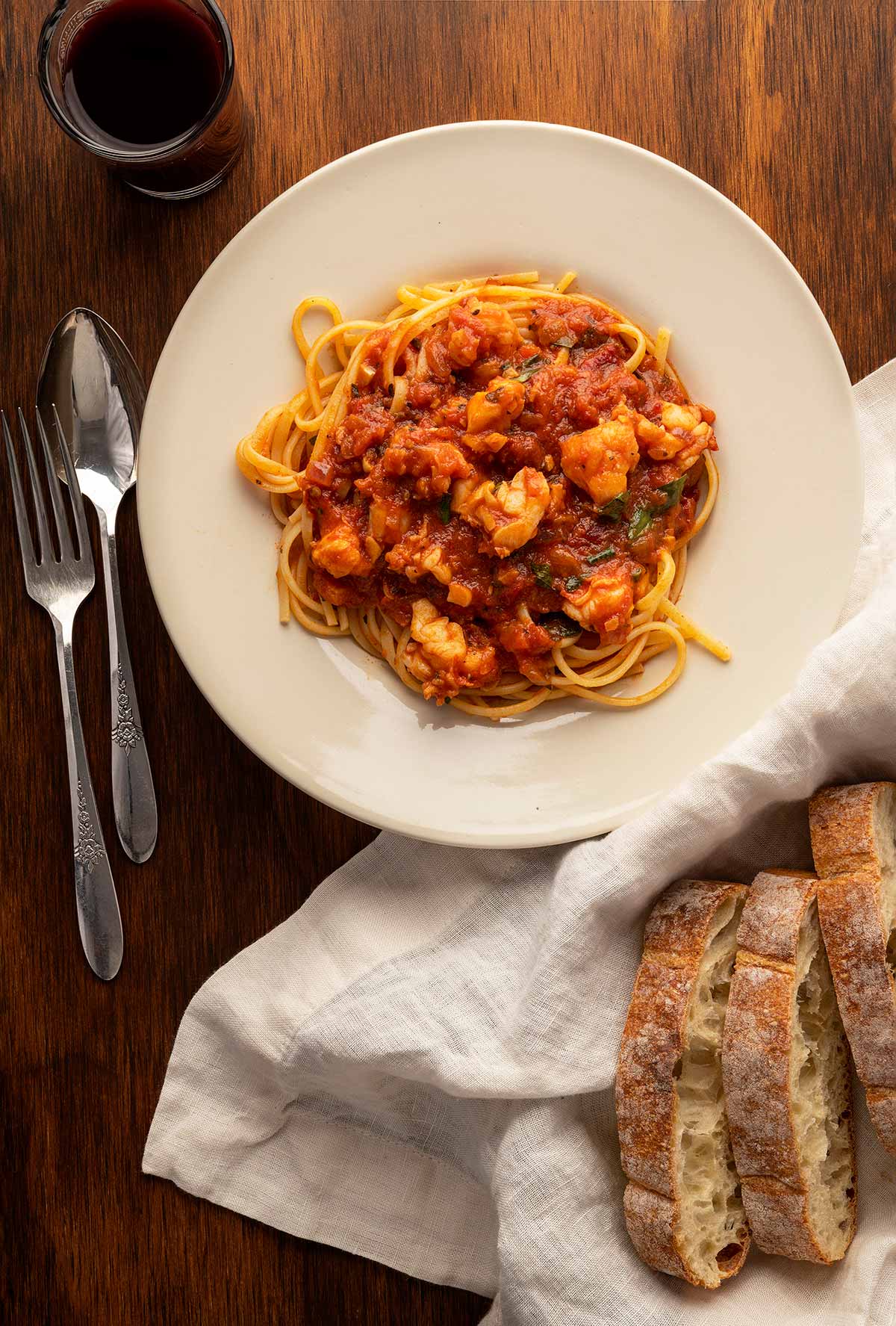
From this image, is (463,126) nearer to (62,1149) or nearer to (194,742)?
(194,742)

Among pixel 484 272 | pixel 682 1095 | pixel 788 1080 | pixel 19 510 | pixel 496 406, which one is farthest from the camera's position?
pixel 19 510

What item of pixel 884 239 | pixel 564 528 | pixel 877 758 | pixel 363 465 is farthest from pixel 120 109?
pixel 877 758

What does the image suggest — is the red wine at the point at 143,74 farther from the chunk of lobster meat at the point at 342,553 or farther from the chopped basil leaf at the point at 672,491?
the chopped basil leaf at the point at 672,491

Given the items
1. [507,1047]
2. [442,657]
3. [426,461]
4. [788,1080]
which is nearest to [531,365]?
[426,461]

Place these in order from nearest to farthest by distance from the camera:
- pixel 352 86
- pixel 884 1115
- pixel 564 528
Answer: pixel 884 1115 → pixel 564 528 → pixel 352 86

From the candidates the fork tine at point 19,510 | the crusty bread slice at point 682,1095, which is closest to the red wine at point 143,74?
the fork tine at point 19,510

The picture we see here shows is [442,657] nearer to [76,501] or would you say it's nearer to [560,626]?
[560,626]
